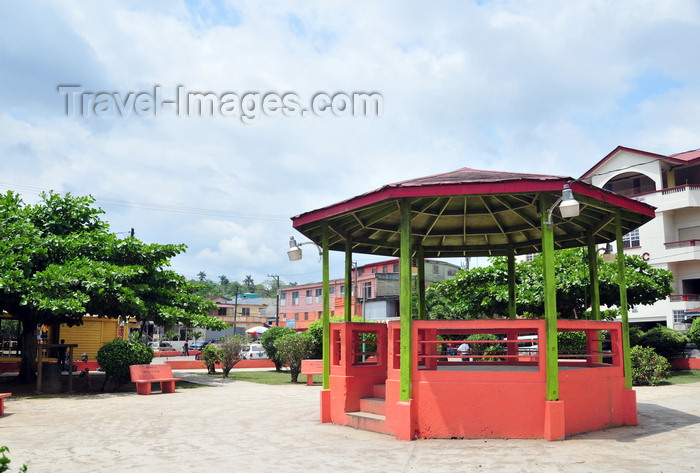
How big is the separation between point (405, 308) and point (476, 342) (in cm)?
164

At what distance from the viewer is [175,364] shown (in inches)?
1271

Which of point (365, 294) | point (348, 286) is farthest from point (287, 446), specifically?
point (365, 294)

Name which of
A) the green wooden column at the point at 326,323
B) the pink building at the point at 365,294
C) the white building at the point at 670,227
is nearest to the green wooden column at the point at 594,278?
the green wooden column at the point at 326,323

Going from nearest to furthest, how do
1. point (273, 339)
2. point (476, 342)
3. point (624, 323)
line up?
1. point (476, 342)
2. point (624, 323)
3. point (273, 339)

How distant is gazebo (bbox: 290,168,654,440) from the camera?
902 centimetres

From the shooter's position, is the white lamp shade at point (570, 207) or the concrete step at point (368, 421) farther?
the concrete step at point (368, 421)

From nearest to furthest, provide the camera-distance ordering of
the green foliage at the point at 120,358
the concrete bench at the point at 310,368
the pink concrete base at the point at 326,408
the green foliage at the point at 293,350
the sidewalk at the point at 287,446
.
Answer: the sidewalk at the point at 287,446 → the pink concrete base at the point at 326,408 → the green foliage at the point at 120,358 → the concrete bench at the point at 310,368 → the green foliage at the point at 293,350

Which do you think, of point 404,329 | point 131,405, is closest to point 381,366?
point 404,329

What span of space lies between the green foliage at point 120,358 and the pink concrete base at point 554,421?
47.8 feet

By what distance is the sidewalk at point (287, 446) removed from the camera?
7.48 meters

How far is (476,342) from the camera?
820 centimetres

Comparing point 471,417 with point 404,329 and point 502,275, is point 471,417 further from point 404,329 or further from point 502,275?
point 502,275

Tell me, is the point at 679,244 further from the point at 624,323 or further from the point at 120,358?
the point at 120,358

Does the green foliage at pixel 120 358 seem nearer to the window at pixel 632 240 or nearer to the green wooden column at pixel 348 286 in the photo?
the green wooden column at pixel 348 286
